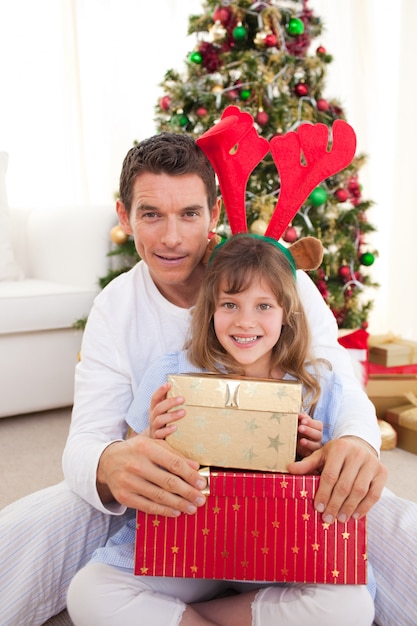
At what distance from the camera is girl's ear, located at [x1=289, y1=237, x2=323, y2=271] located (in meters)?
1.08

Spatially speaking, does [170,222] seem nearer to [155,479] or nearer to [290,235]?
[155,479]

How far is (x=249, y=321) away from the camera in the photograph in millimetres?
995

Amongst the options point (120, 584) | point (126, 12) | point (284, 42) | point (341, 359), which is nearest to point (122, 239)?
point (284, 42)

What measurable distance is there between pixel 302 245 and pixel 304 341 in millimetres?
164

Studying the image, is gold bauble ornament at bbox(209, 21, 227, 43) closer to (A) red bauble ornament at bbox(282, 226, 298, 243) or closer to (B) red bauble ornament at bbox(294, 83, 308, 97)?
(B) red bauble ornament at bbox(294, 83, 308, 97)

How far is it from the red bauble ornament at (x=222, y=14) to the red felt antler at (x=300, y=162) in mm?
1455

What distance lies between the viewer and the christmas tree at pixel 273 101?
2340 millimetres

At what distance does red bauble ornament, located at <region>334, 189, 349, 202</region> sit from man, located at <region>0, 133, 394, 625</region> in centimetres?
125

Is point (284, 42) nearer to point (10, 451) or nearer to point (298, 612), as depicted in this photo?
point (10, 451)

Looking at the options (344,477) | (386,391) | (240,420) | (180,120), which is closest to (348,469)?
(344,477)

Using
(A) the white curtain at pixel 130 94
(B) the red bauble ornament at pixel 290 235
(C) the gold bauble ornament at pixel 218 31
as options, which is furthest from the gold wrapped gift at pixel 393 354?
(C) the gold bauble ornament at pixel 218 31

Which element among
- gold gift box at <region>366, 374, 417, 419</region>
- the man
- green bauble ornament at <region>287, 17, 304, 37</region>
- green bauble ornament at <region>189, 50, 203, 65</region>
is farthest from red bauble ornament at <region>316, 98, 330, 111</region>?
the man

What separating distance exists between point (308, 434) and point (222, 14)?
1.91 meters

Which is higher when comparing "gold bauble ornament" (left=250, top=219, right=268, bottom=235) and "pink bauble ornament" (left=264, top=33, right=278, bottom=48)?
"pink bauble ornament" (left=264, top=33, right=278, bottom=48)
